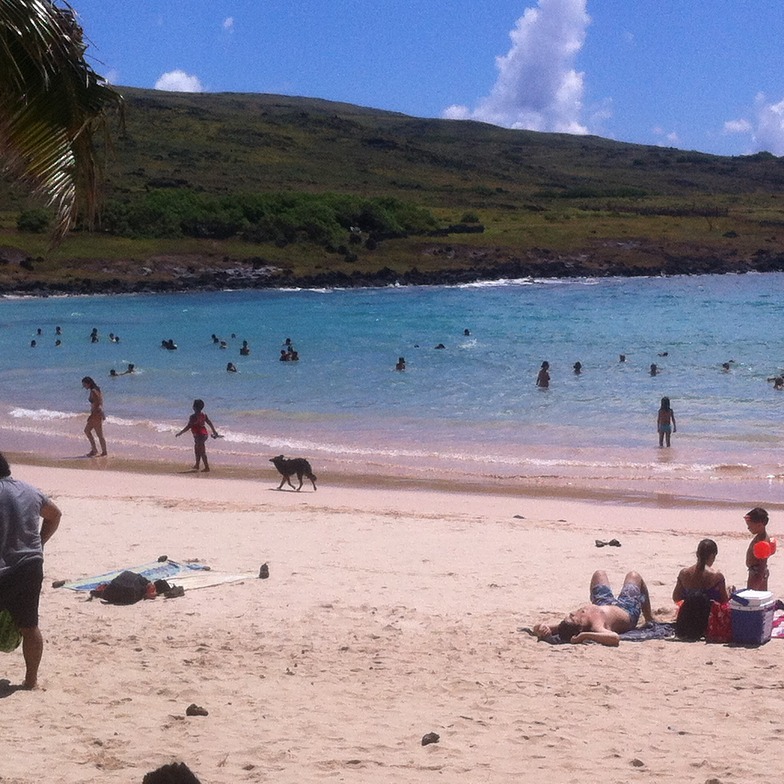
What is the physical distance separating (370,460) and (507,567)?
8.91m

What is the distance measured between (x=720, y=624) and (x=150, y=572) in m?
4.56

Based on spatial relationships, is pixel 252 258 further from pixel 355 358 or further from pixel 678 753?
pixel 678 753

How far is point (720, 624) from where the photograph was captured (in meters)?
8.21

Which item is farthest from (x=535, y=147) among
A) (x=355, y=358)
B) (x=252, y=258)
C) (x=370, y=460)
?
(x=370, y=460)

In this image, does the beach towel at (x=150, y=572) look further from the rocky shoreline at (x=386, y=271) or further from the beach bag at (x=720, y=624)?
the rocky shoreline at (x=386, y=271)

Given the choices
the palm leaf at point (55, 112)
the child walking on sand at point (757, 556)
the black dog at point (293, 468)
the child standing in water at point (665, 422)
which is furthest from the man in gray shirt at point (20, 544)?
the child standing in water at point (665, 422)

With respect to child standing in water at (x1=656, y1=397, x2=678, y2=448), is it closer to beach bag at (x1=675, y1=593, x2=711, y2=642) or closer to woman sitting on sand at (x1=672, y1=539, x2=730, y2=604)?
woman sitting on sand at (x1=672, y1=539, x2=730, y2=604)

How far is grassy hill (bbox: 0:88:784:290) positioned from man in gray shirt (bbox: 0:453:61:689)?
36972mm

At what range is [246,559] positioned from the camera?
10586 mm

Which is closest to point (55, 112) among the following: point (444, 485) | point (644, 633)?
point (644, 633)

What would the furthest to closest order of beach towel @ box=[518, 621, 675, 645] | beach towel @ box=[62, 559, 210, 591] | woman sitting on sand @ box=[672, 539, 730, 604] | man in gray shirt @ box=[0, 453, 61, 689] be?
beach towel @ box=[62, 559, 210, 591]
woman sitting on sand @ box=[672, 539, 730, 604]
beach towel @ box=[518, 621, 675, 645]
man in gray shirt @ box=[0, 453, 61, 689]

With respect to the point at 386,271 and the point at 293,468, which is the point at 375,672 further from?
the point at 386,271

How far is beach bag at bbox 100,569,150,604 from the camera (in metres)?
8.92

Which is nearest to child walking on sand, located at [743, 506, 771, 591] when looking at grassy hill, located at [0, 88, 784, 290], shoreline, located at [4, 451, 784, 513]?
shoreline, located at [4, 451, 784, 513]
